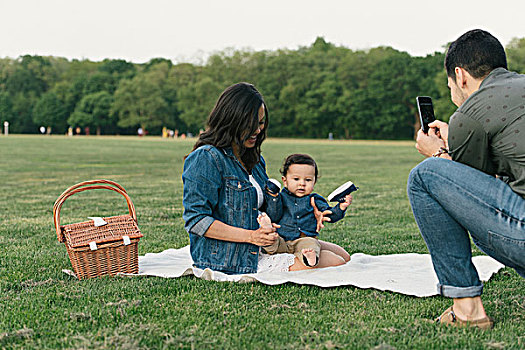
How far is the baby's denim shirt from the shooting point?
4215 millimetres

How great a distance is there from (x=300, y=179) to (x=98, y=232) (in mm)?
1504

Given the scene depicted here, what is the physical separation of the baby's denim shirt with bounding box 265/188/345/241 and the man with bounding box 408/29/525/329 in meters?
1.48

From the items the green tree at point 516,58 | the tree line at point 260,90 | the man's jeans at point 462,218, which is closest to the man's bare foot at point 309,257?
the man's jeans at point 462,218

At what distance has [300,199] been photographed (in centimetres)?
429

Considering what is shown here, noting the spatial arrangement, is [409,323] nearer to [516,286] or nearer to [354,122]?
[516,286]

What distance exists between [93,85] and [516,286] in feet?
277

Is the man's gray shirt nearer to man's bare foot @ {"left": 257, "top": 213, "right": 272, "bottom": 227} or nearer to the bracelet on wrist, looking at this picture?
the bracelet on wrist

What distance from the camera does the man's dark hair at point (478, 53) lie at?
8.84 feet

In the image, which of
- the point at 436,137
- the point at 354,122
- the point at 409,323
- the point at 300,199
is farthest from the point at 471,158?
the point at 354,122

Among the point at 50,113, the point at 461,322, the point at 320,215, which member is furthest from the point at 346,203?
the point at 50,113

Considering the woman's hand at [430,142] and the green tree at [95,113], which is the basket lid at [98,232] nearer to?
the woman's hand at [430,142]

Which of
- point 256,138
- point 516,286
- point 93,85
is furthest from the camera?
point 93,85

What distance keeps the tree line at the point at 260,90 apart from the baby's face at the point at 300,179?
173 ft

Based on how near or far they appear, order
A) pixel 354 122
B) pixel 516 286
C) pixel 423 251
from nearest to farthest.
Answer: pixel 516 286
pixel 423 251
pixel 354 122
